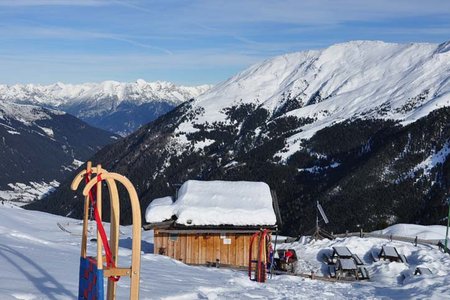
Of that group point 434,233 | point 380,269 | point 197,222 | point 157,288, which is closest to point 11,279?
point 157,288

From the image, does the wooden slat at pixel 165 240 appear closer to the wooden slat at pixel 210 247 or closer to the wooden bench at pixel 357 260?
the wooden slat at pixel 210 247

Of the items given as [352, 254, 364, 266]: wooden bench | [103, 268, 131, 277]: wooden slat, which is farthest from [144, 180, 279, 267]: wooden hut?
[103, 268, 131, 277]: wooden slat

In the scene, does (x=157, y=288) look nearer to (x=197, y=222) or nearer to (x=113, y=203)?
(x=113, y=203)

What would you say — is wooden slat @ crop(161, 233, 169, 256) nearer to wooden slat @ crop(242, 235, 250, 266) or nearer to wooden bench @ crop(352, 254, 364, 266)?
wooden slat @ crop(242, 235, 250, 266)

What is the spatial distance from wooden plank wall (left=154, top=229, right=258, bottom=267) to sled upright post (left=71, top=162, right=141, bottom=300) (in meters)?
20.5

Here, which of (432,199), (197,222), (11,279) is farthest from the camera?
(432,199)

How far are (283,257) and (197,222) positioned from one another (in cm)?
458

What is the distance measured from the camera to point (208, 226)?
27562 mm

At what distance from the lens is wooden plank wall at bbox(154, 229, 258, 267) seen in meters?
27.9

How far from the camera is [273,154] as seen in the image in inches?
6506

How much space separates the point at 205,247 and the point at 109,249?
21.3 metres

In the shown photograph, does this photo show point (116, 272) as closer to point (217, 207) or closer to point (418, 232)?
point (217, 207)

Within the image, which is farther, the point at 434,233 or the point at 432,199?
the point at 432,199

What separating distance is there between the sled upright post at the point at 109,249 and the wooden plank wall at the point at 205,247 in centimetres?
2052
